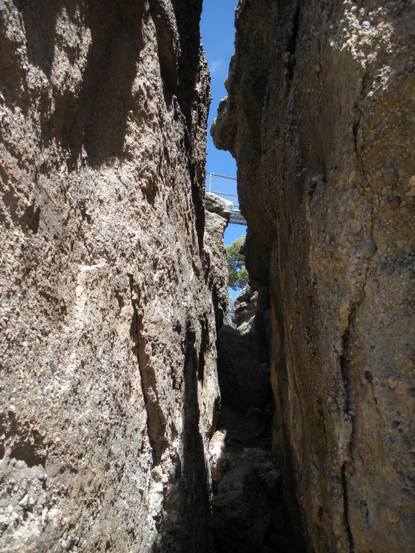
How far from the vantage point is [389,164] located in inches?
81.2

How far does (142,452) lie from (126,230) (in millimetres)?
975

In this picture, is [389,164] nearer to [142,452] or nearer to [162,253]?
[162,253]

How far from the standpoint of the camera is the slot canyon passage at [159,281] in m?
1.69

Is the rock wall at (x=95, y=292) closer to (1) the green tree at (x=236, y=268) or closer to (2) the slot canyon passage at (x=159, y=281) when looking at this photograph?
(2) the slot canyon passage at (x=159, y=281)

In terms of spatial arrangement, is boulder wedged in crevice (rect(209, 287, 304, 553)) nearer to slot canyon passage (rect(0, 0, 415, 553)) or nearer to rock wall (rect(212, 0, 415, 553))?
slot canyon passage (rect(0, 0, 415, 553))

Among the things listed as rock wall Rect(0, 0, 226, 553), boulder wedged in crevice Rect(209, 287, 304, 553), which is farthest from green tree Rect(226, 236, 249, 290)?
rock wall Rect(0, 0, 226, 553)

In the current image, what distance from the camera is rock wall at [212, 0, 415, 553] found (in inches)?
77.4

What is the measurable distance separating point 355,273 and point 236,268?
17.2 meters

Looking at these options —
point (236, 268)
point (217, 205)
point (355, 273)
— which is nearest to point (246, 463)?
point (355, 273)

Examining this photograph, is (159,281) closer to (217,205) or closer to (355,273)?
(355,273)

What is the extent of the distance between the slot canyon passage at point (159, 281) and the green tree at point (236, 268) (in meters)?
15.5

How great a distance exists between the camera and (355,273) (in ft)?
7.01

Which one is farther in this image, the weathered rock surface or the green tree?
the green tree

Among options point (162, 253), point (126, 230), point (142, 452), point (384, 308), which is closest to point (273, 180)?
point (162, 253)
